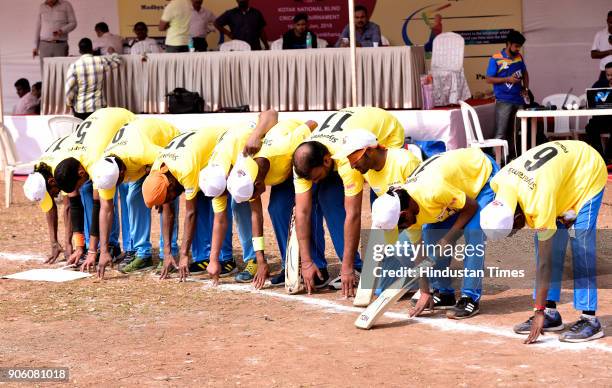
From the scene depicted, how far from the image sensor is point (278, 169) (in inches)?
326

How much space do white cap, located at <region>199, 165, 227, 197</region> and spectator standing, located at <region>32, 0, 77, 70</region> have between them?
9.42 m

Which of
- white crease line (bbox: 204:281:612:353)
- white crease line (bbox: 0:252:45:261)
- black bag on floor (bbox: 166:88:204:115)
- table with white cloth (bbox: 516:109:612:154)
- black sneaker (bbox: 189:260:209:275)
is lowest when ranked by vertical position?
white crease line (bbox: 204:281:612:353)

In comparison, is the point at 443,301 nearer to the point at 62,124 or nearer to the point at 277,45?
the point at 62,124

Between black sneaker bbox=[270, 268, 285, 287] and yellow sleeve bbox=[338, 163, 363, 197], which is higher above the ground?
yellow sleeve bbox=[338, 163, 363, 197]

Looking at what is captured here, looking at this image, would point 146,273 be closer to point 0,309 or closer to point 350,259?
point 0,309

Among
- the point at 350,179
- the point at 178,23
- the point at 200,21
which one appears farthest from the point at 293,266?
the point at 200,21

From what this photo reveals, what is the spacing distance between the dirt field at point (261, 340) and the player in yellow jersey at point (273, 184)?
0.40 metres

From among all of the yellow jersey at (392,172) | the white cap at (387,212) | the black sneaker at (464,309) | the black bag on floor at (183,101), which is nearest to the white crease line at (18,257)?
the yellow jersey at (392,172)

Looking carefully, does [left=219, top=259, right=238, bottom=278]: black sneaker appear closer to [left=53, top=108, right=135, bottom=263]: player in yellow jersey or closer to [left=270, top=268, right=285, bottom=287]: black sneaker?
[left=270, top=268, right=285, bottom=287]: black sneaker

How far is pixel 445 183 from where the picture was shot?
684cm

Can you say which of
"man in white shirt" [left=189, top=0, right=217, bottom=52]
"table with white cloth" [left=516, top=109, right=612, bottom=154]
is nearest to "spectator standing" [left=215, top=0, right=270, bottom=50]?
"man in white shirt" [left=189, top=0, right=217, bottom=52]

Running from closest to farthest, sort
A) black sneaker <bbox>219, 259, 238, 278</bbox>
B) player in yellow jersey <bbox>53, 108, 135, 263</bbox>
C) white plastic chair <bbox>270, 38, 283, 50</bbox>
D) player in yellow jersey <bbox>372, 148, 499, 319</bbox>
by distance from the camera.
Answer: player in yellow jersey <bbox>372, 148, 499, 319</bbox>
player in yellow jersey <bbox>53, 108, 135, 263</bbox>
black sneaker <bbox>219, 259, 238, 278</bbox>
white plastic chair <bbox>270, 38, 283, 50</bbox>

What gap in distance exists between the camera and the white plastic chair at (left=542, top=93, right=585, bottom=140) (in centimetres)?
1558
